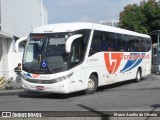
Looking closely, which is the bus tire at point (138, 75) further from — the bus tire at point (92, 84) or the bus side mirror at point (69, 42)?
the bus side mirror at point (69, 42)

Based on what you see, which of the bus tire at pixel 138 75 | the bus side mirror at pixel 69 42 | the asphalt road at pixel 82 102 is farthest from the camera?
the bus tire at pixel 138 75

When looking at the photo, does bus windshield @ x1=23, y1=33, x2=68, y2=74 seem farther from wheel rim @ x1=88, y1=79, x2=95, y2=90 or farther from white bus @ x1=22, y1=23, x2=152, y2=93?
wheel rim @ x1=88, y1=79, x2=95, y2=90

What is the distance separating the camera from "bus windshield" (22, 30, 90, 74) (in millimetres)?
15367

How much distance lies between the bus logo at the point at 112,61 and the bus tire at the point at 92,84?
4.44 ft

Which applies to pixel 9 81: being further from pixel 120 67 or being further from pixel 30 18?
pixel 30 18

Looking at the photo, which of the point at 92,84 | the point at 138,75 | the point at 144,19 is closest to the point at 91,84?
the point at 92,84

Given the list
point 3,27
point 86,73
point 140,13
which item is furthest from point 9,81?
point 140,13

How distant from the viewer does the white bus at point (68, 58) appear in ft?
50.2

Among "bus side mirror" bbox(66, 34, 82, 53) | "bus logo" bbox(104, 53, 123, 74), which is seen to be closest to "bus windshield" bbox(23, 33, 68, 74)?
"bus side mirror" bbox(66, 34, 82, 53)

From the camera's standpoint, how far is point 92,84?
56.9ft

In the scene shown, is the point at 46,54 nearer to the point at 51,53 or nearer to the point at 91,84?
the point at 51,53

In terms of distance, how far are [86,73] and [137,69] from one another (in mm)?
7394

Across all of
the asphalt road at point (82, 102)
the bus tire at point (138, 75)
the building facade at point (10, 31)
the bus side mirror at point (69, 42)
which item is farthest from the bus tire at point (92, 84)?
the building facade at point (10, 31)

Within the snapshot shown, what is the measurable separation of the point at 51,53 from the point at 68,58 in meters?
0.74
